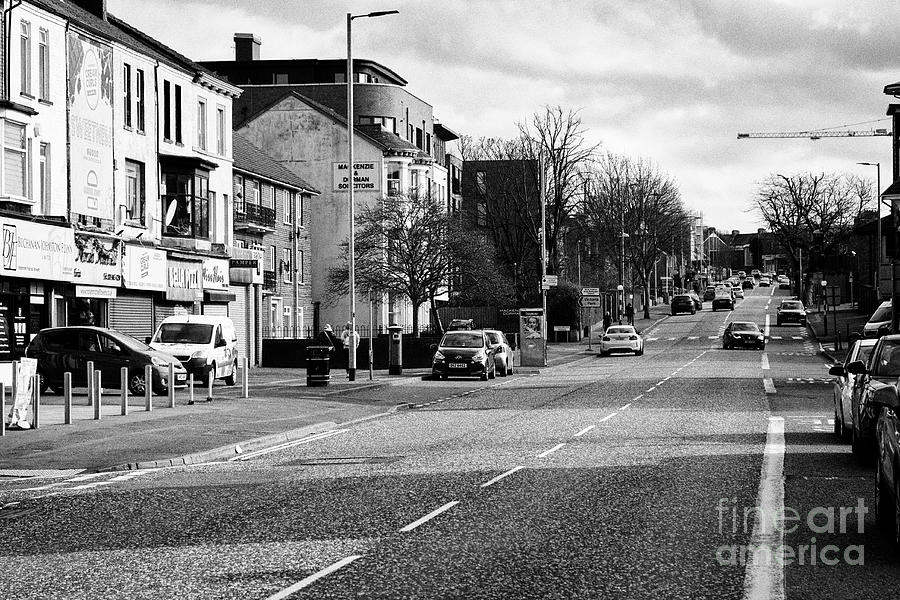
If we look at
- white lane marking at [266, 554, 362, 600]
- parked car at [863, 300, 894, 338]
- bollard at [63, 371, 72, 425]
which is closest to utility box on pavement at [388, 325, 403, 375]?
parked car at [863, 300, 894, 338]

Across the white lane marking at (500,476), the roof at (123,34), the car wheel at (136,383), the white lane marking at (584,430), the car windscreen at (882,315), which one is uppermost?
the roof at (123,34)

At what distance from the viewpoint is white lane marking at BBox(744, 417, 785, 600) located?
851cm

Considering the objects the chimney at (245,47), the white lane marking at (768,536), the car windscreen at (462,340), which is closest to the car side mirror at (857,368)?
the white lane marking at (768,536)

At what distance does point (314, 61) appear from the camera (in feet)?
291

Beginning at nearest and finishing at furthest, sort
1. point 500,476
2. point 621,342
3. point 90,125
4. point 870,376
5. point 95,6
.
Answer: point 500,476 → point 870,376 → point 90,125 → point 95,6 → point 621,342

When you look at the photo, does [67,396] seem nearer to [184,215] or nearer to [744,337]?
[184,215]

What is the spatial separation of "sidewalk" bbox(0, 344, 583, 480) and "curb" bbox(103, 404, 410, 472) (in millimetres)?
18

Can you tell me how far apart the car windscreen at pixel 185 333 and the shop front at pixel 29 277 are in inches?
120

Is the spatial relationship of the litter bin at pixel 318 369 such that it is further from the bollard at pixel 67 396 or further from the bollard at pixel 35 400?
the bollard at pixel 35 400

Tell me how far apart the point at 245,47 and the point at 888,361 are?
76.5m

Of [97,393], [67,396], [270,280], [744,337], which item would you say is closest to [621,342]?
[744,337]

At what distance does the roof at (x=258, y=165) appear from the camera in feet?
190

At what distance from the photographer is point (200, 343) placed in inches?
1428

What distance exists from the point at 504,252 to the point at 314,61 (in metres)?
19.1
